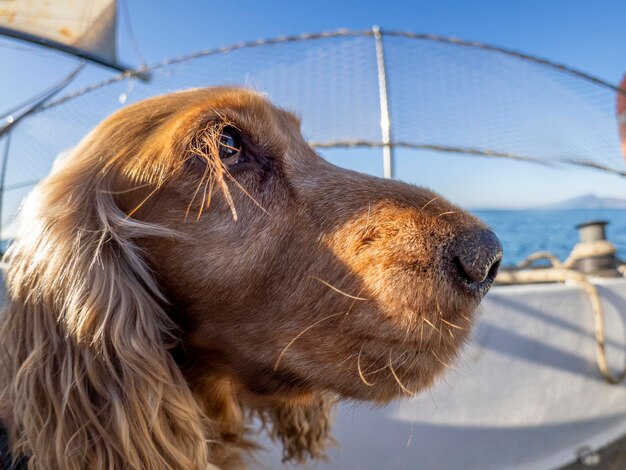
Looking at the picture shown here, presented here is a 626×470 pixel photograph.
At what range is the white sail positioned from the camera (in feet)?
15.8

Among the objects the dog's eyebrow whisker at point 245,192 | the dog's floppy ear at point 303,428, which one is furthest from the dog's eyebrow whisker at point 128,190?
the dog's floppy ear at point 303,428

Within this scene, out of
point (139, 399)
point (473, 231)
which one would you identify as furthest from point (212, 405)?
point (473, 231)

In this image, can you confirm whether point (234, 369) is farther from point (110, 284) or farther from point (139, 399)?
point (110, 284)

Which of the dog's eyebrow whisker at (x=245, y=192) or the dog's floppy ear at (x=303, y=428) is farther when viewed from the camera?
the dog's floppy ear at (x=303, y=428)

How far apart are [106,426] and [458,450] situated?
5.70 ft

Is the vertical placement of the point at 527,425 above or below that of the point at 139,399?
below

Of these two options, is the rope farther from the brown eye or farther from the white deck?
A: the brown eye

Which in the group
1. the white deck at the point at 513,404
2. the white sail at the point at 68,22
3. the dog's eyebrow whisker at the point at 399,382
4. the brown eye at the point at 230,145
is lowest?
the white deck at the point at 513,404

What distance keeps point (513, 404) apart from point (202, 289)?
74.1 inches

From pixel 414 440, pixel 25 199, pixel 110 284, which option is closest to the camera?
pixel 110 284

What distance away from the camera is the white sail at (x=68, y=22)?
4812 mm

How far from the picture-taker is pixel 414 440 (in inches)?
81.8

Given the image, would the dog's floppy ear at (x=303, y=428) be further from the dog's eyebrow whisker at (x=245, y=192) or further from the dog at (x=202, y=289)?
the dog's eyebrow whisker at (x=245, y=192)

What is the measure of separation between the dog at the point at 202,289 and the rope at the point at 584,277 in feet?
6.05
